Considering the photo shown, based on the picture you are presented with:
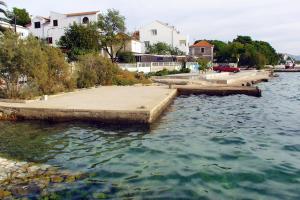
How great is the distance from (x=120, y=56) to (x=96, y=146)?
4419cm

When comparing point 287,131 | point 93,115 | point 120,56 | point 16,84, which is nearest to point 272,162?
point 287,131

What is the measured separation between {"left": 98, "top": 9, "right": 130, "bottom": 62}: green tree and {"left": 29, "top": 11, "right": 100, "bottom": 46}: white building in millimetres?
7071

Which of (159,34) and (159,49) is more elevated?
(159,34)

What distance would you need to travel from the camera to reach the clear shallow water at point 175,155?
7992 mm

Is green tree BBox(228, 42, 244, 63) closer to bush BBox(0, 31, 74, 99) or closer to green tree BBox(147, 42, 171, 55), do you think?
green tree BBox(147, 42, 171, 55)

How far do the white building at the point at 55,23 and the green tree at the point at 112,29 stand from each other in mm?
7071

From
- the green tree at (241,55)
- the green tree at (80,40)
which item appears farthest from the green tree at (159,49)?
the green tree at (80,40)

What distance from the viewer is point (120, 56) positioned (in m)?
55.3

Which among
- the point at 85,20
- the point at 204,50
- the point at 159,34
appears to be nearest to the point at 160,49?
the point at 159,34

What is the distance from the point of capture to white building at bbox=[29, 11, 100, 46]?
61.6m

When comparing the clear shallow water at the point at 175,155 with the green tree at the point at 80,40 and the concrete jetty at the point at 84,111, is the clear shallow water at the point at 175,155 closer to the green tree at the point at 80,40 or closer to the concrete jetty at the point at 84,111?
the concrete jetty at the point at 84,111

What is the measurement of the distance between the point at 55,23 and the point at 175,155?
2328 inches

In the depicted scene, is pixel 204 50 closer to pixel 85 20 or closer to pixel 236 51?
pixel 236 51

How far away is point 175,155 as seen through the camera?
10.9m
